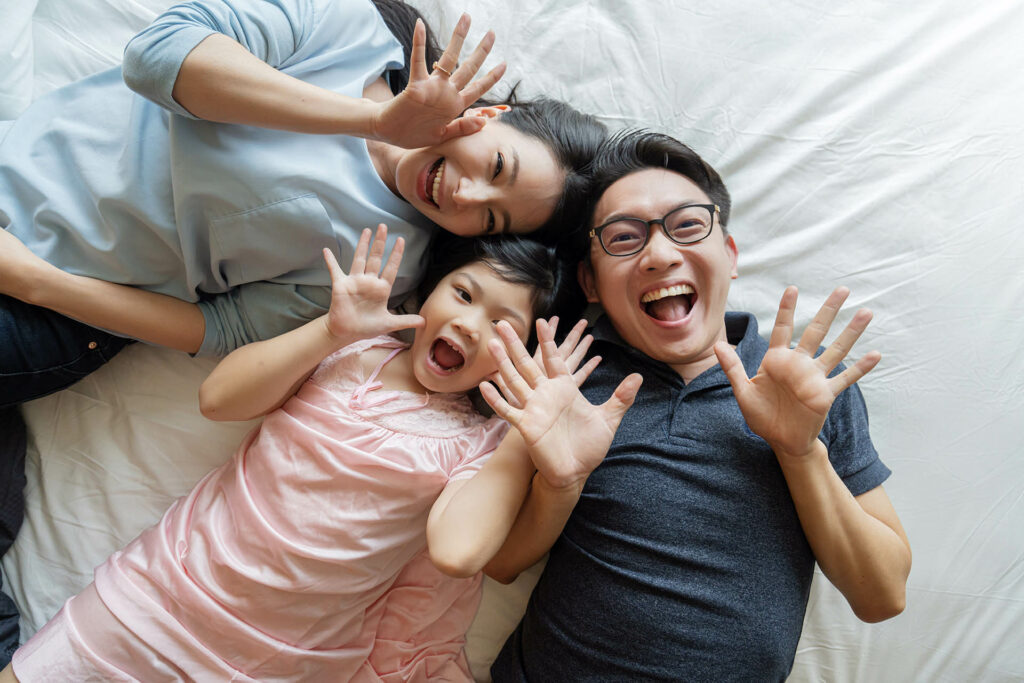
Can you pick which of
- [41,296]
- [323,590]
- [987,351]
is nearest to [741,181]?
[987,351]

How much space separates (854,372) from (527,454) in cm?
53

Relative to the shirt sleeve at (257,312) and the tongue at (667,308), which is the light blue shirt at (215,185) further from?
the tongue at (667,308)

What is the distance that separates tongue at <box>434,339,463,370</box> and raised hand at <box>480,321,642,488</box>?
0.68ft

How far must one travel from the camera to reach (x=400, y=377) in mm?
1307

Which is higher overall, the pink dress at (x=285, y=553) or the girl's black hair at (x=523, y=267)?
the girl's black hair at (x=523, y=267)

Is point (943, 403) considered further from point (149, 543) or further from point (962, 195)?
point (149, 543)

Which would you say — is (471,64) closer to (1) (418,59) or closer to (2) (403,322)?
(1) (418,59)

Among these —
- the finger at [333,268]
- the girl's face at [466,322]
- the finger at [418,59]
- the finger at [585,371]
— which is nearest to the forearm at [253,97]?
the finger at [418,59]

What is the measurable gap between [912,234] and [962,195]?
0.44 ft

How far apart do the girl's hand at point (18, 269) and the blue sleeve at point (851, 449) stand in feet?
4.69

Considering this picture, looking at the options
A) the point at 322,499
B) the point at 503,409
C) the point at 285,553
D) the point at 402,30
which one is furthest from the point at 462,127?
the point at 285,553

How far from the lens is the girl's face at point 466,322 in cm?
122

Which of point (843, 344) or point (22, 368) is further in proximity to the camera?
point (22, 368)

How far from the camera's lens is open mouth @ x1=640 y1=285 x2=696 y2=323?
4.08ft
